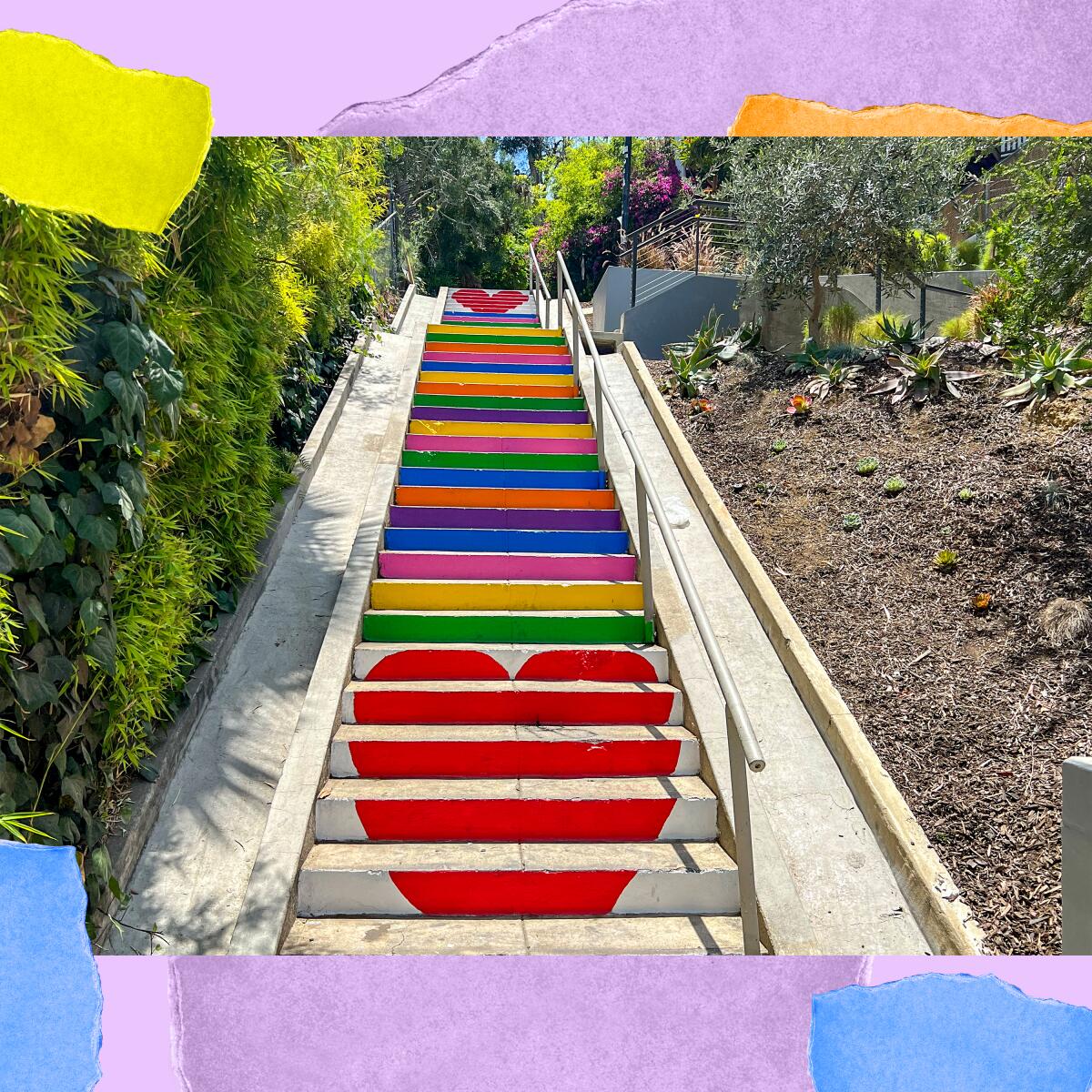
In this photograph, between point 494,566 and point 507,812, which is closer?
point 507,812

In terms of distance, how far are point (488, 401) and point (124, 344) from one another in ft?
15.2

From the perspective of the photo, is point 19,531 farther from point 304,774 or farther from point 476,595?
point 476,595

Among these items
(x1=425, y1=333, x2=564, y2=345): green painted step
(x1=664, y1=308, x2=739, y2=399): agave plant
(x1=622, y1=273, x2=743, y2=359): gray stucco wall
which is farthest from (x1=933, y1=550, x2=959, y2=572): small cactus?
(x1=622, y1=273, x2=743, y2=359): gray stucco wall

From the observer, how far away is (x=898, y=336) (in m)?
7.33

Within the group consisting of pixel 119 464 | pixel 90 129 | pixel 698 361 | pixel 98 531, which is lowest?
pixel 698 361

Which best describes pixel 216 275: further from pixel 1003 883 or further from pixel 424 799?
pixel 1003 883

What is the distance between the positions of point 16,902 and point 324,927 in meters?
1.25

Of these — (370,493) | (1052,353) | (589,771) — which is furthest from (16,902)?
(1052,353)

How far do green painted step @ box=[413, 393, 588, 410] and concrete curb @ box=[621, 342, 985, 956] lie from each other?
1904 mm

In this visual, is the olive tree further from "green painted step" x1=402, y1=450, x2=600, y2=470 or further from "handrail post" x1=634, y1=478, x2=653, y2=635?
"handrail post" x1=634, y1=478, x2=653, y2=635

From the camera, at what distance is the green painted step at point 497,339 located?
9.08 m

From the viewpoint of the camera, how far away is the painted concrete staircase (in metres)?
3.15

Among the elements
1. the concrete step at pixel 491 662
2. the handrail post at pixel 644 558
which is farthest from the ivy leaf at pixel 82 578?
the handrail post at pixel 644 558

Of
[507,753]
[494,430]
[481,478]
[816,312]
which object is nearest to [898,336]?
[816,312]
